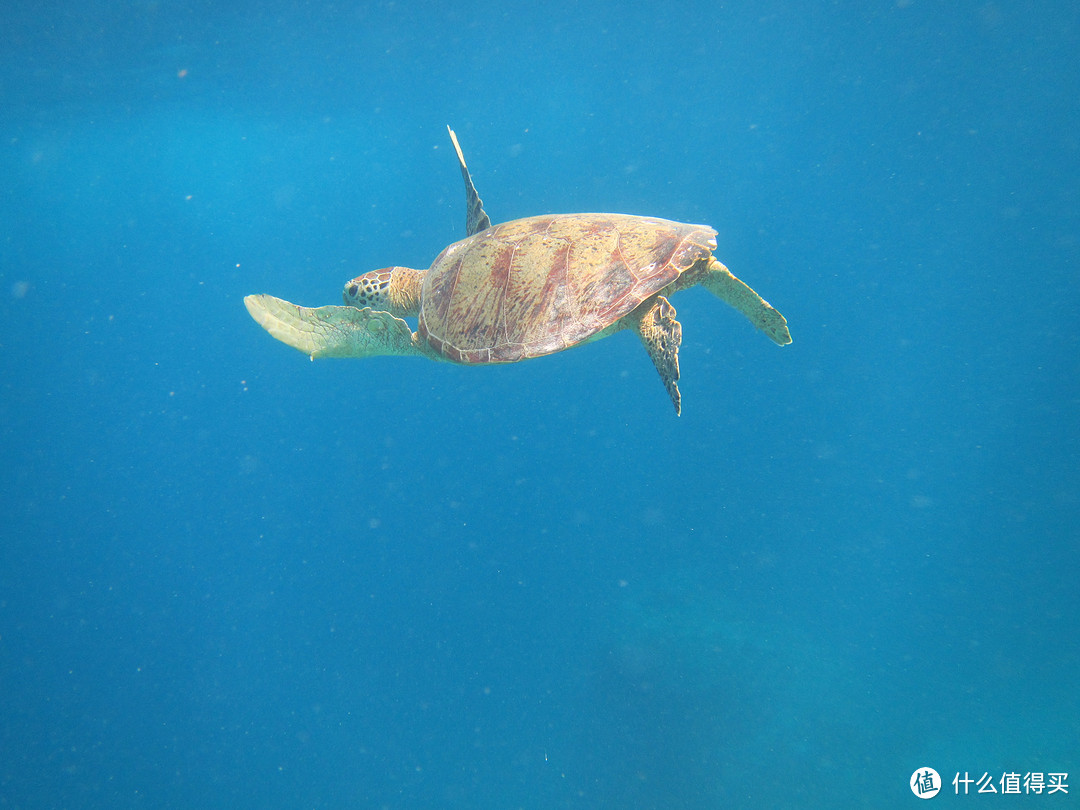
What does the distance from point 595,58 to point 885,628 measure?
15.7 m

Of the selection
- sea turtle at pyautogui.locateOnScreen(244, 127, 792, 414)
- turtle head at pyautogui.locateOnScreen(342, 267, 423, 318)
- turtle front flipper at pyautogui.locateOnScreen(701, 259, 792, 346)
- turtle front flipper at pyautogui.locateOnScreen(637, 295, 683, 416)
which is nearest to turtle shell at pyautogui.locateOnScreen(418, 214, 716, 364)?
sea turtle at pyautogui.locateOnScreen(244, 127, 792, 414)

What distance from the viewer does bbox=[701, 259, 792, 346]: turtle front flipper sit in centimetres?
387

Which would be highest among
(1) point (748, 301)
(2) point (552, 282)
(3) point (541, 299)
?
(1) point (748, 301)

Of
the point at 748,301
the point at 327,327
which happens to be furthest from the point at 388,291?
the point at 748,301

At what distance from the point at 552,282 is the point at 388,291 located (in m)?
1.97

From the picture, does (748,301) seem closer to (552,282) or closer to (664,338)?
(664,338)

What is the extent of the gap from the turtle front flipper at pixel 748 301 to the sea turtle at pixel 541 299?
1 centimetres

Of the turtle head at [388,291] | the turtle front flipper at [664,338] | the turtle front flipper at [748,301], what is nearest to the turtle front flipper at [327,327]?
the turtle head at [388,291]

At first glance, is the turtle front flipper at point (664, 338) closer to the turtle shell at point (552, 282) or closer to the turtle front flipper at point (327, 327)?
the turtle shell at point (552, 282)

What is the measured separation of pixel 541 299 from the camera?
3.38 metres

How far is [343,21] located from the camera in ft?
30.1

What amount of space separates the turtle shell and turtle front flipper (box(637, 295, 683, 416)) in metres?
0.24

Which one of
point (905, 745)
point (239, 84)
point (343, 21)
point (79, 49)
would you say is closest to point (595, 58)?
point (343, 21)

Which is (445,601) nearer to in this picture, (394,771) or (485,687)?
(485,687)
